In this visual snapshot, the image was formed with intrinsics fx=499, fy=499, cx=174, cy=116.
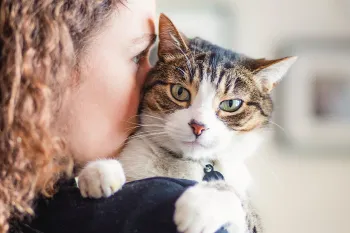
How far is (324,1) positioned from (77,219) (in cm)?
209

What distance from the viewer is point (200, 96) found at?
3.57 feet

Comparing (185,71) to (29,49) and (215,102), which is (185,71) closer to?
(215,102)

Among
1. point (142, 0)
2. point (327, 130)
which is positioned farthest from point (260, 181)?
point (142, 0)

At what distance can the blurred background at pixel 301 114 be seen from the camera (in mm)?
2422

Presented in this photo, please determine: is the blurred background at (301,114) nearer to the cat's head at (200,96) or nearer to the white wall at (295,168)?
the white wall at (295,168)

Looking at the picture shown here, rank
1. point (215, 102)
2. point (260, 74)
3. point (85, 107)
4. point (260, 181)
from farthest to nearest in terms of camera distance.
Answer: point (260, 181)
point (260, 74)
point (215, 102)
point (85, 107)

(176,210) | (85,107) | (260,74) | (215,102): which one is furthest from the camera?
(260,74)

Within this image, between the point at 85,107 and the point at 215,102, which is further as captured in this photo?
the point at 215,102

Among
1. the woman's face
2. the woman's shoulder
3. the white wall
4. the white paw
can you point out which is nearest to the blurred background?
the white wall

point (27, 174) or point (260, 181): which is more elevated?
point (27, 174)

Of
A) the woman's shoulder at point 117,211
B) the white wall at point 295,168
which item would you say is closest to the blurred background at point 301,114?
the white wall at point 295,168

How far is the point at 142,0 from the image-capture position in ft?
3.26

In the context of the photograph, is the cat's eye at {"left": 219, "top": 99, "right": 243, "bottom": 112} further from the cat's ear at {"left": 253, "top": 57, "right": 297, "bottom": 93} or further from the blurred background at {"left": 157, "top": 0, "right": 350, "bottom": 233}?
the blurred background at {"left": 157, "top": 0, "right": 350, "bottom": 233}

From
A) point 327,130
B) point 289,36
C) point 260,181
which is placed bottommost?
point 260,181
